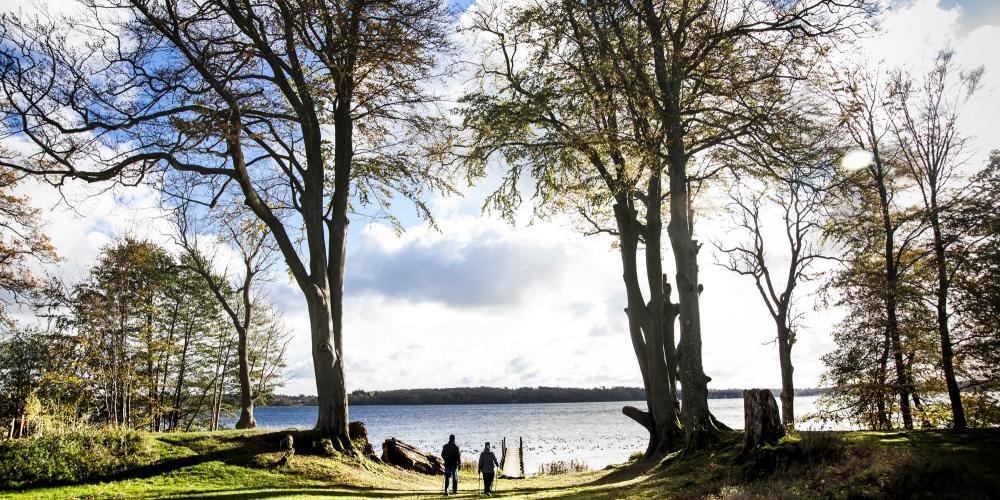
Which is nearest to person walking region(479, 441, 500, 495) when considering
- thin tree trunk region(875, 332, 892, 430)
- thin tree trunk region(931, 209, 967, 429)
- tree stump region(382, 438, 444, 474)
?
tree stump region(382, 438, 444, 474)

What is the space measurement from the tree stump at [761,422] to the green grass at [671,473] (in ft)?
1.12

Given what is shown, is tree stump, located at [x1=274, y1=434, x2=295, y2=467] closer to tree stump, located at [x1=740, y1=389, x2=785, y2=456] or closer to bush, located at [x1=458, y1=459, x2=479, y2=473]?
bush, located at [x1=458, y1=459, x2=479, y2=473]

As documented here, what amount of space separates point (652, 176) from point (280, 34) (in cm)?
1268

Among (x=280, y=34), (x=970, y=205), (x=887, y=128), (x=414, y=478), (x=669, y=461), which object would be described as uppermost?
(x=280, y=34)

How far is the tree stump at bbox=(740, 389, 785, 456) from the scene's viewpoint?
1041 cm

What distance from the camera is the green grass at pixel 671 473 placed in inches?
283

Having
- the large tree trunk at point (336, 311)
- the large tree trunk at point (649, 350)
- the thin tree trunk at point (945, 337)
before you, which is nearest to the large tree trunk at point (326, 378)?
the large tree trunk at point (336, 311)

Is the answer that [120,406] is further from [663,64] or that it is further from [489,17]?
[663,64]

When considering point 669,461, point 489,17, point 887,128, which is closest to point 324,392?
point 669,461

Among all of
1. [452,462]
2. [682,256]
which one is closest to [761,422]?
[682,256]

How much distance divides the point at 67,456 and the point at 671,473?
1443 cm

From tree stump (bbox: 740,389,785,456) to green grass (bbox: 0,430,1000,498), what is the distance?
0.34 meters

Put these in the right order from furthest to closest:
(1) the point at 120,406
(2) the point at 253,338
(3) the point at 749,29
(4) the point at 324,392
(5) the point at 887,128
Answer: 1. (2) the point at 253,338
2. (1) the point at 120,406
3. (5) the point at 887,128
4. (4) the point at 324,392
5. (3) the point at 749,29

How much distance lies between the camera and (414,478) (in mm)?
18531
